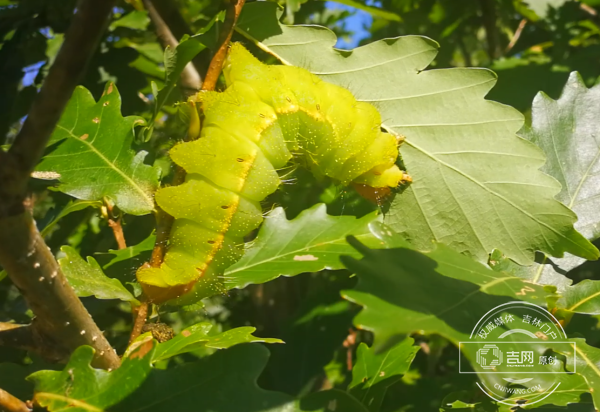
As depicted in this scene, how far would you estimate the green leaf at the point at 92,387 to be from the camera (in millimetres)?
1076

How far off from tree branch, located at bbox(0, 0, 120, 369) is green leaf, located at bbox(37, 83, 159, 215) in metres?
0.46

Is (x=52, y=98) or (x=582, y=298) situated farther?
(x=582, y=298)

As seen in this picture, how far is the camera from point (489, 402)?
1.40 m

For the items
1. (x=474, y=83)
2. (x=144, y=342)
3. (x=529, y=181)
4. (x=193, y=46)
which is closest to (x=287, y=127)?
(x=193, y=46)

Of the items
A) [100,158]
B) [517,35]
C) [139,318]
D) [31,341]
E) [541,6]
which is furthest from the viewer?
[517,35]

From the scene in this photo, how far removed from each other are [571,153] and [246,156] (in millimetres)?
1087

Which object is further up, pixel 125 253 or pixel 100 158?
pixel 100 158

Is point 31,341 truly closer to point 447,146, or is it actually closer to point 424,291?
point 424,291

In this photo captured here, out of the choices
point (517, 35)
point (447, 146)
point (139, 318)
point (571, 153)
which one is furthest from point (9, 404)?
point (517, 35)

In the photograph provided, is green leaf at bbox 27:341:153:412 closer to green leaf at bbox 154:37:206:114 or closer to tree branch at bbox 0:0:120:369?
tree branch at bbox 0:0:120:369

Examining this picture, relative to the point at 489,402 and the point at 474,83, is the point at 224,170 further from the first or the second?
the point at 489,402

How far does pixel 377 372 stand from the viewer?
1496 mm

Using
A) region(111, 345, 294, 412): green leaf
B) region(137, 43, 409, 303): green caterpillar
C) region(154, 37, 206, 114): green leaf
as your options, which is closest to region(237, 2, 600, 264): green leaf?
region(137, 43, 409, 303): green caterpillar

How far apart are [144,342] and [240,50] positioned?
0.91 metres
